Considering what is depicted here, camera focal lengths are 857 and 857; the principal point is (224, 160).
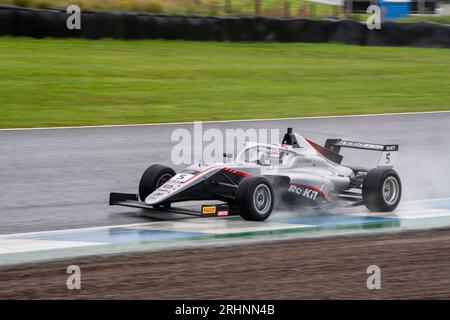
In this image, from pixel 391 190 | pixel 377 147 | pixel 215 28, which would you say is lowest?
pixel 391 190

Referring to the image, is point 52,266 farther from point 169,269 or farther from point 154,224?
point 154,224

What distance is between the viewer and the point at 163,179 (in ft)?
28.9

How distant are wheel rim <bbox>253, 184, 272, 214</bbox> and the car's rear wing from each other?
1.65 m

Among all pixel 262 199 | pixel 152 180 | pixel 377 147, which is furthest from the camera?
pixel 377 147

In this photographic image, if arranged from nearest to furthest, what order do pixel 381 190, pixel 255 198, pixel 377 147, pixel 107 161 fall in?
pixel 255 198
pixel 381 190
pixel 377 147
pixel 107 161

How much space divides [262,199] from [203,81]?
11601 mm

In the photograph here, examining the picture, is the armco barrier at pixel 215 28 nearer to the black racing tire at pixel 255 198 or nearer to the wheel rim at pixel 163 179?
the wheel rim at pixel 163 179

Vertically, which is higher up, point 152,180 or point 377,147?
point 377,147

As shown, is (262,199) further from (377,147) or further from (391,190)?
(377,147)

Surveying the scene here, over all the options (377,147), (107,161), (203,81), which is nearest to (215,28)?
(203,81)

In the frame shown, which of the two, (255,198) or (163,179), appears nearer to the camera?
(255,198)

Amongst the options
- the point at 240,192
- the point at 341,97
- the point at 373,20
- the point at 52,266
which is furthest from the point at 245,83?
the point at 52,266

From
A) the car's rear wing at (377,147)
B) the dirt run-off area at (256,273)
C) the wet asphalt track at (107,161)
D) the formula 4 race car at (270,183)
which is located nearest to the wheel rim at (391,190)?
the formula 4 race car at (270,183)
